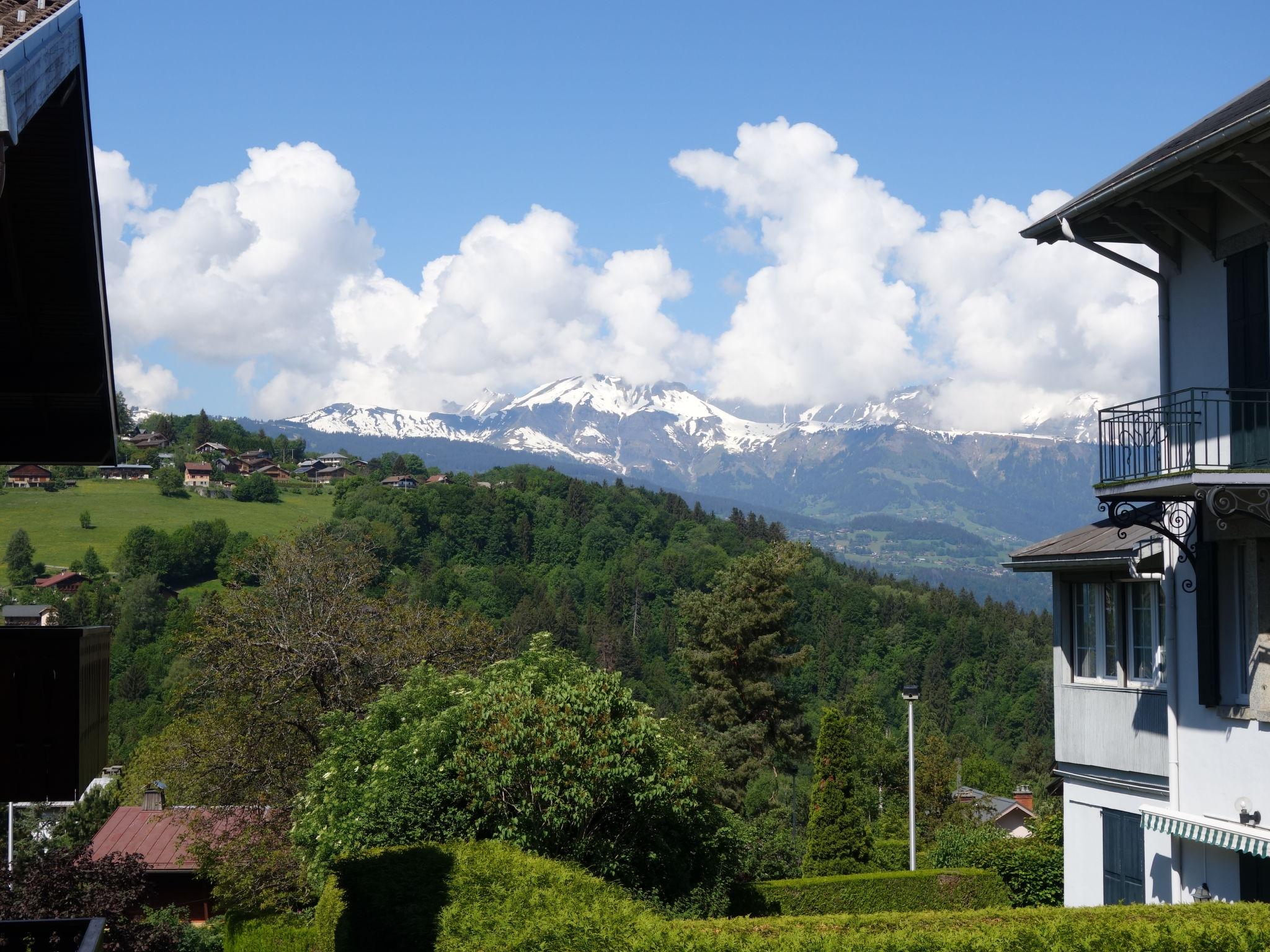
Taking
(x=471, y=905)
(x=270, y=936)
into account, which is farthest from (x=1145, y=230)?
(x=270, y=936)

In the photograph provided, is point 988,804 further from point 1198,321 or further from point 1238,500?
point 1238,500

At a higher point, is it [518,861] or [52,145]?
[52,145]

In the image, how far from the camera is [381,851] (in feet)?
55.7

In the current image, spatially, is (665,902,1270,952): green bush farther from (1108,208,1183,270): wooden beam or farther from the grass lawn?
the grass lawn

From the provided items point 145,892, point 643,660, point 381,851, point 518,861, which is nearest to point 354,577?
point 145,892

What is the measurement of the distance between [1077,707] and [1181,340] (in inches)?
224

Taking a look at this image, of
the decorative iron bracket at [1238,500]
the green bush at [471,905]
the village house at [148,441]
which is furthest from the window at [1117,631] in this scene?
the village house at [148,441]

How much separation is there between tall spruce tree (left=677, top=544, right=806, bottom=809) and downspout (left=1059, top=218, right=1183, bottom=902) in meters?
36.0

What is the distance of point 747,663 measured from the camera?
5244 centimetres

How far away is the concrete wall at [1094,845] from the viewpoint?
15.6 meters

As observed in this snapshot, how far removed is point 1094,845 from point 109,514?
425ft

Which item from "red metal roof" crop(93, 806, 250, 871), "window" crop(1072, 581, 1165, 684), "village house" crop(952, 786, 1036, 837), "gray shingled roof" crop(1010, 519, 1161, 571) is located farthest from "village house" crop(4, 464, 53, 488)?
"window" crop(1072, 581, 1165, 684)

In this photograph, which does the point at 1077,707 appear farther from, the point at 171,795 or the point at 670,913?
the point at 171,795

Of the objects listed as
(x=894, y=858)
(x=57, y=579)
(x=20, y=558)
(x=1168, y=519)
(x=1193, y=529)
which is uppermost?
(x=1168, y=519)
